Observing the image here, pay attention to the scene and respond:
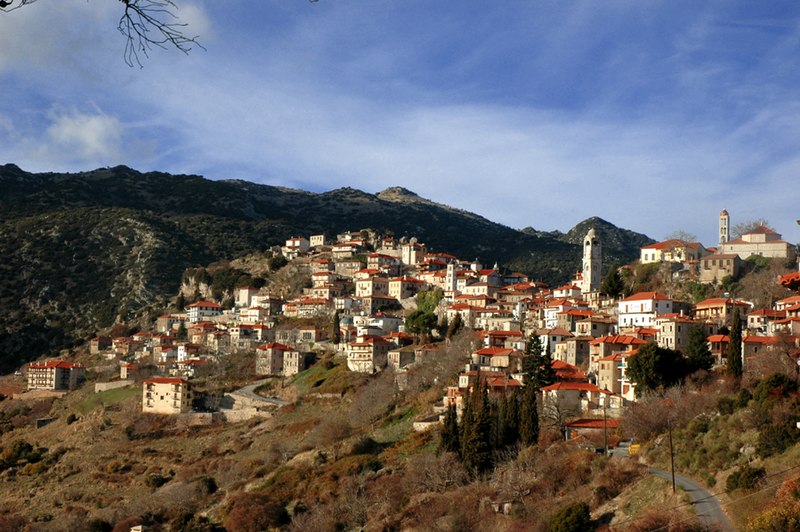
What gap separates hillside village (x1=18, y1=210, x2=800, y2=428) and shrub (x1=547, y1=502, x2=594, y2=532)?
18.2 meters

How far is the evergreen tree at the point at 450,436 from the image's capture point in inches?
2224

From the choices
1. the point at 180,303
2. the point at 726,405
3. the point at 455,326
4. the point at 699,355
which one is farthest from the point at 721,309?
the point at 180,303

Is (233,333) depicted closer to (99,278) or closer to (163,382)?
(163,382)

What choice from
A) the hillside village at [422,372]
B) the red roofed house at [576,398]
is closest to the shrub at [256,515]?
the hillside village at [422,372]

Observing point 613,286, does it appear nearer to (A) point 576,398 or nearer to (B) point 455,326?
(B) point 455,326

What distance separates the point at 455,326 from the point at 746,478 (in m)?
52.8

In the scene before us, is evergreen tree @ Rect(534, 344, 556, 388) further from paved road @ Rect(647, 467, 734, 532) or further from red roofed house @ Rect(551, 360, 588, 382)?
paved road @ Rect(647, 467, 734, 532)

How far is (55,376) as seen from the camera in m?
105

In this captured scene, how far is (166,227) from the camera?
7151 inches

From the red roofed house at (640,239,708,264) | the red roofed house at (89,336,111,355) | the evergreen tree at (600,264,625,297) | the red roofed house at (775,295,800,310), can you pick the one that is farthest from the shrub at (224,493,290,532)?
the red roofed house at (89,336,111,355)

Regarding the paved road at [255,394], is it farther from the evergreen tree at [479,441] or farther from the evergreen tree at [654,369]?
the evergreen tree at [654,369]

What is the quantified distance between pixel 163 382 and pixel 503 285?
47.4 meters

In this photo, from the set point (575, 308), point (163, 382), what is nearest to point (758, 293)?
point (575, 308)

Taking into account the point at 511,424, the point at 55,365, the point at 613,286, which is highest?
the point at 613,286
